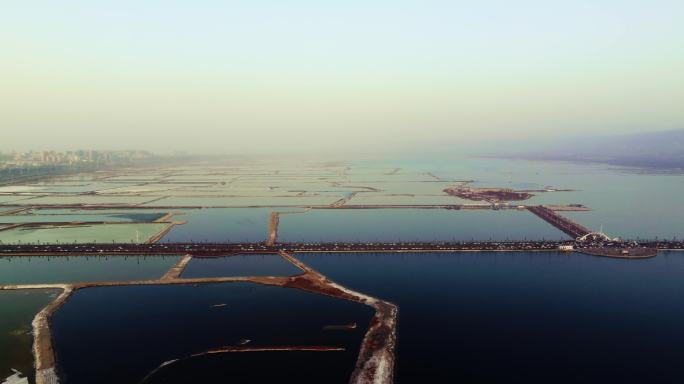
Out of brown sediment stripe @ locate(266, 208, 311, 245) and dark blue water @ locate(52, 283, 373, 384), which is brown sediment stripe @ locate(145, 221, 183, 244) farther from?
dark blue water @ locate(52, 283, 373, 384)

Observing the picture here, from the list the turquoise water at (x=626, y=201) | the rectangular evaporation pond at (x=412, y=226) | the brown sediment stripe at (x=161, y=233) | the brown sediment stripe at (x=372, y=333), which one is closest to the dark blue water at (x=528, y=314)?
the brown sediment stripe at (x=372, y=333)

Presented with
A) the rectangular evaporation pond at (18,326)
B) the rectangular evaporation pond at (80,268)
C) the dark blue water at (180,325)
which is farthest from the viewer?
the rectangular evaporation pond at (80,268)

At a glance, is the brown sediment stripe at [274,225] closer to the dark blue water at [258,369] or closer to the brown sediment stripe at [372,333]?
the brown sediment stripe at [372,333]

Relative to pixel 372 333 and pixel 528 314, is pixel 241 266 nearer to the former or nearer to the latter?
pixel 372 333

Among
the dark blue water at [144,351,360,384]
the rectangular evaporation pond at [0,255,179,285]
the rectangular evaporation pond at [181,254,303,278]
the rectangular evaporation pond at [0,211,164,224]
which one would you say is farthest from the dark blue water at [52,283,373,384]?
the rectangular evaporation pond at [0,211,164,224]

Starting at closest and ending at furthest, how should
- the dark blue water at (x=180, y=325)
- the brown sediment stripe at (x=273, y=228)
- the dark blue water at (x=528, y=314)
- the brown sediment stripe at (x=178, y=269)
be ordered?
the dark blue water at (x=528, y=314) < the dark blue water at (x=180, y=325) < the brown sediment stripe at (x=178, y=269) < the brown sediment stripe at (x=273, y=228)

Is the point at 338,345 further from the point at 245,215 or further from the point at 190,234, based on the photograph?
the point at 245,215
